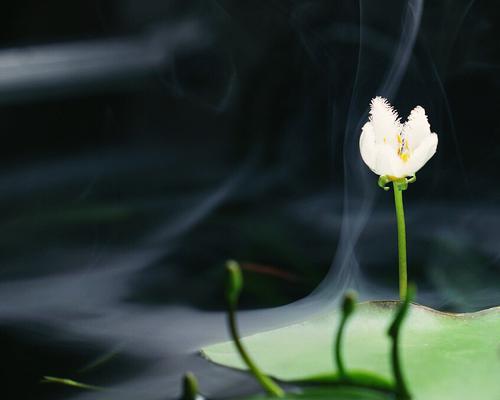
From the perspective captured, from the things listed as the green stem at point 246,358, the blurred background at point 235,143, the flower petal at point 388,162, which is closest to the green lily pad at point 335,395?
the green stem at point 246,358

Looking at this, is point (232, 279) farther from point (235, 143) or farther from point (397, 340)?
point (235, 143)

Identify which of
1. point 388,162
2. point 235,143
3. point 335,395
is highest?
point 235,143

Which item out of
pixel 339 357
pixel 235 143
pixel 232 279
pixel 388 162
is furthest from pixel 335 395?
pixel 235 143

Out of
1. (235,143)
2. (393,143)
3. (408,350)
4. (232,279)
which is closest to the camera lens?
(232,279)

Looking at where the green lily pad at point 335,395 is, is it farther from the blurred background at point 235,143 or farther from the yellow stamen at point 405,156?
the blurred background at point 235,143

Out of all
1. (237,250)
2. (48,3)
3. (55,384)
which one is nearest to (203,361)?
(55,384)

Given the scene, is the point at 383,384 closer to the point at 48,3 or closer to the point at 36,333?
the point at 36,333
